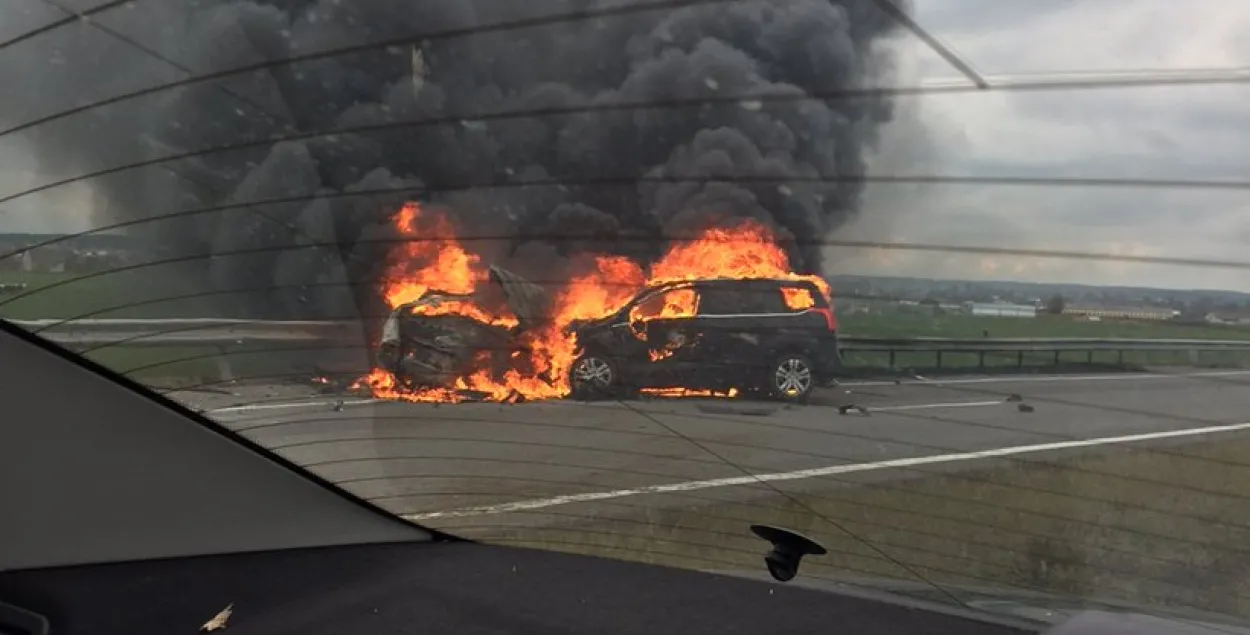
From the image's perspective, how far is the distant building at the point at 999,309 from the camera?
1959mm

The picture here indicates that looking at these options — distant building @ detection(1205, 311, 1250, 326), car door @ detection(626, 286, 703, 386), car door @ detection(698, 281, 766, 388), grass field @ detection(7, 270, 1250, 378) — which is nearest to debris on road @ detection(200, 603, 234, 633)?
grass field @ detection(7, 270, 1250, 378)

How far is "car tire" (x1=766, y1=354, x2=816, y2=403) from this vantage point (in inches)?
90.3

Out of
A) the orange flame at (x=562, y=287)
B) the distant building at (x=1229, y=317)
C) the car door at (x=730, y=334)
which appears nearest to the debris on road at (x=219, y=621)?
the orange flame at (x=562, y=287)

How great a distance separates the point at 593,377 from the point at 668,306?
1.06ft

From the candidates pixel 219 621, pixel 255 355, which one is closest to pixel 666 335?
pixel 255 355

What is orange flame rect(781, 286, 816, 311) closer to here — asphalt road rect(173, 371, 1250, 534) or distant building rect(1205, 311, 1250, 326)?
asphalt road rect(173, 371, 1250, 534)

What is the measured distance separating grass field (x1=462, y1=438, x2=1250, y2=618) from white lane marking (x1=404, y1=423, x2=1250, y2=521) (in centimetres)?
4

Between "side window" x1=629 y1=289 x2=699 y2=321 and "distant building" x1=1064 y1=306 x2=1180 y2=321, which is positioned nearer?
"distant building" x1=1064 y1=306 x2=1180 y2=321

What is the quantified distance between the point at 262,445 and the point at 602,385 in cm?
124

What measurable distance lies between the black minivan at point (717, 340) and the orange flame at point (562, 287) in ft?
0.04

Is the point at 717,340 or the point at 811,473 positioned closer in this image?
the point at 717,340

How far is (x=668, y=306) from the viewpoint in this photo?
7.47 ft

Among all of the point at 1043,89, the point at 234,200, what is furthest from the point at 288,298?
the point at 1043,89

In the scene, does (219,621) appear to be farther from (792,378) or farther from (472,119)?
(792,378)
